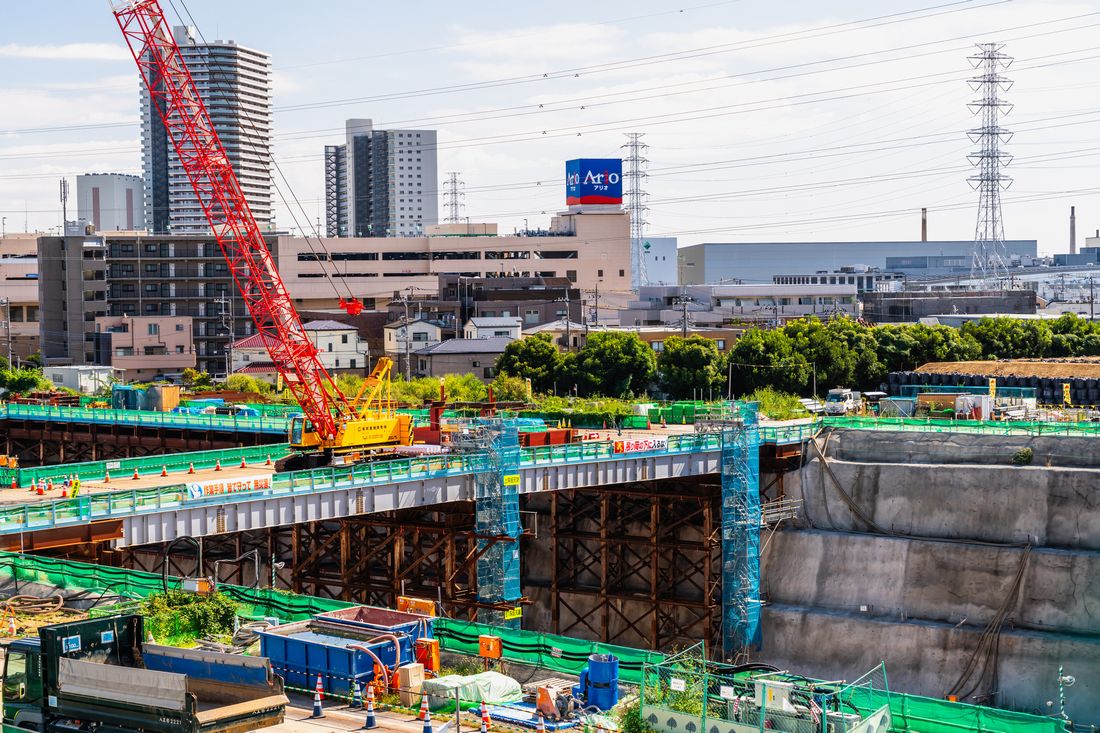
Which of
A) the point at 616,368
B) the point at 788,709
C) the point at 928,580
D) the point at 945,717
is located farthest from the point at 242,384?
the point at 788,709

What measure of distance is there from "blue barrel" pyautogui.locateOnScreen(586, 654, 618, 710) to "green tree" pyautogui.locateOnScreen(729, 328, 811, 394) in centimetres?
8051

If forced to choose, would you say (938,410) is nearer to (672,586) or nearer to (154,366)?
(672,586)

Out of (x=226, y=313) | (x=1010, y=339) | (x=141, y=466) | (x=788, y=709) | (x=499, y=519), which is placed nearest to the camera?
(x=788, y=709)

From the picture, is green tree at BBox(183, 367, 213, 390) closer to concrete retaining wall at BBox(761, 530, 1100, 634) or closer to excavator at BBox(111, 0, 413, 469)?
excavator at BBox(111, 0, 413, 469)

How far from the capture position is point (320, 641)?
32.9 m

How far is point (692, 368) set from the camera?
114438mm

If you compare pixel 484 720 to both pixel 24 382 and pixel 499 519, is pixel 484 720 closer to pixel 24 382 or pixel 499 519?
pixel 499 519

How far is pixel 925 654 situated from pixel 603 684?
33.6 m

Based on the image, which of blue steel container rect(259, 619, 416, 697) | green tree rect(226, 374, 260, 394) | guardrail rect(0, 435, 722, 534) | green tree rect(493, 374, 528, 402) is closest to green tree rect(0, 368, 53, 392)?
green tree rect(226, 374, 260, 394)

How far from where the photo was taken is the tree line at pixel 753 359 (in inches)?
4390

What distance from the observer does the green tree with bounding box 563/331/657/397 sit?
4567 inches

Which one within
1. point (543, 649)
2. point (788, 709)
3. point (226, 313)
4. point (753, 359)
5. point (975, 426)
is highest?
point (226, 313)

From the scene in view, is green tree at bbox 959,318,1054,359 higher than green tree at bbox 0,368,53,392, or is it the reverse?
green tree at bbox 959,318,1054,359

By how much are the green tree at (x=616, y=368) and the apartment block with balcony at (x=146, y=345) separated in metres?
57.5
